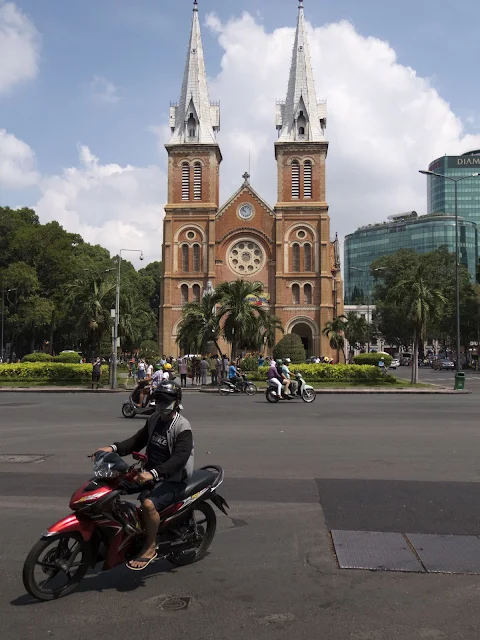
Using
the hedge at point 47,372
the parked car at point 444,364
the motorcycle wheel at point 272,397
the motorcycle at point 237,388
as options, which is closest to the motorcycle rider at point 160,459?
the motorcycle wheel at point 272,397

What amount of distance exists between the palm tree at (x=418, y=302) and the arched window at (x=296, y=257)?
2550 cm

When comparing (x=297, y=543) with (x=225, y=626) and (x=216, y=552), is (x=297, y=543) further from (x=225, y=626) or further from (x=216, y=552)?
(x=225, y=626)

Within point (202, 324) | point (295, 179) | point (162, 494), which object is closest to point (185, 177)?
point (295, 179)

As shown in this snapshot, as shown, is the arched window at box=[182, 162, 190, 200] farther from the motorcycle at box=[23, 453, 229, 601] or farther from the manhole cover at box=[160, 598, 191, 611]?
the manhole cover at box=[160, 598, 191, 611]

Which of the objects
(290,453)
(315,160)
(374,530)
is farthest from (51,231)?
(374,530)

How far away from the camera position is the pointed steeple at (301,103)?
5812 centimetres

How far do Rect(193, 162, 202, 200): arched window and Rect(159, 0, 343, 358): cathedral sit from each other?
0.31 feet

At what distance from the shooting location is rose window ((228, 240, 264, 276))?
2308 inches

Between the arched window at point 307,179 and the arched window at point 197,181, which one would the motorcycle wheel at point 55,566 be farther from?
the arched window at point 197,181

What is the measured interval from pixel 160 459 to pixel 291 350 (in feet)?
137

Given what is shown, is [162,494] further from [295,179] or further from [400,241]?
[400,241]

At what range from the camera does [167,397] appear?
5137 millimetres

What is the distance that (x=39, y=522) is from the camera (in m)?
6.40

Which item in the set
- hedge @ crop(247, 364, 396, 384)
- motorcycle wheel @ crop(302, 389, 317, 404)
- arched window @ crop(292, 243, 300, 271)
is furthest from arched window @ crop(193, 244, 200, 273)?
motorcycle wheel @ crop(302, 389, 317, 404)
